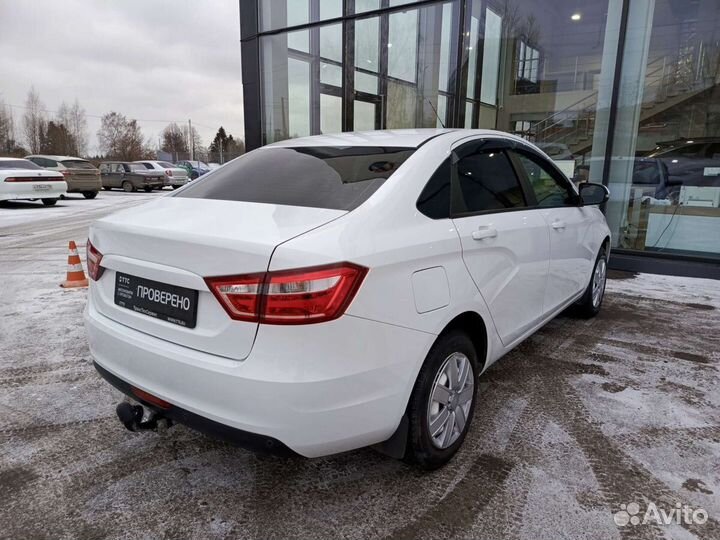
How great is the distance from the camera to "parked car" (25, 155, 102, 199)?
685 inches

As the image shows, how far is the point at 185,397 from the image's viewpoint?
1.85m

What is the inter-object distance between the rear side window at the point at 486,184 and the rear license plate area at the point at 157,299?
127cm

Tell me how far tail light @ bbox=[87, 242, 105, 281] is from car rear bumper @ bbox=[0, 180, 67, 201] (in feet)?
48.3

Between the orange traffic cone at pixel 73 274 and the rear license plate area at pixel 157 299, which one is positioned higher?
the rear license plate area at pixel 157 299

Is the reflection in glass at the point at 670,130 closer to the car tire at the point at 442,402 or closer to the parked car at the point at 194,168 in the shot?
the car tire at the point at 442,402

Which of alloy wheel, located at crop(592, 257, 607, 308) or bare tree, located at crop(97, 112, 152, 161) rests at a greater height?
bare tree, located at crop(97, 112, 152, 161)

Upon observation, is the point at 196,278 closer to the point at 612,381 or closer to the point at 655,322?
the point at 612,381

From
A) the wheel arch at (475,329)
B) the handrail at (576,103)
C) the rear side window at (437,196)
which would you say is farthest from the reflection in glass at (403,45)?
the wheel arch at (475,329)

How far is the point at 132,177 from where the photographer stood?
22.9 metres

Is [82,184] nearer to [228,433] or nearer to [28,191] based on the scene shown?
[28,191]

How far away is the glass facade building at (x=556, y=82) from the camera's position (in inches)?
261

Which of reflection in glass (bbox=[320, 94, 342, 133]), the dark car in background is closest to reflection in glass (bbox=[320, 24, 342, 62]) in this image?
reflection in glass (bbox=[320, 94, 342, 133])

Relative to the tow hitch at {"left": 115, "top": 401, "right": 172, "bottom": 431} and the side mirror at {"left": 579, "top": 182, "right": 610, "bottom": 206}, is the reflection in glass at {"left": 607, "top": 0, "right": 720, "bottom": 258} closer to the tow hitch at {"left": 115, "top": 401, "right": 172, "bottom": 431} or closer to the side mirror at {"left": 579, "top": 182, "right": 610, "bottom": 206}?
the side mirror at {"left": 579, "top": 182, "right": 610, "bottom": 206}

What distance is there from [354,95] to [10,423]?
8570mm
